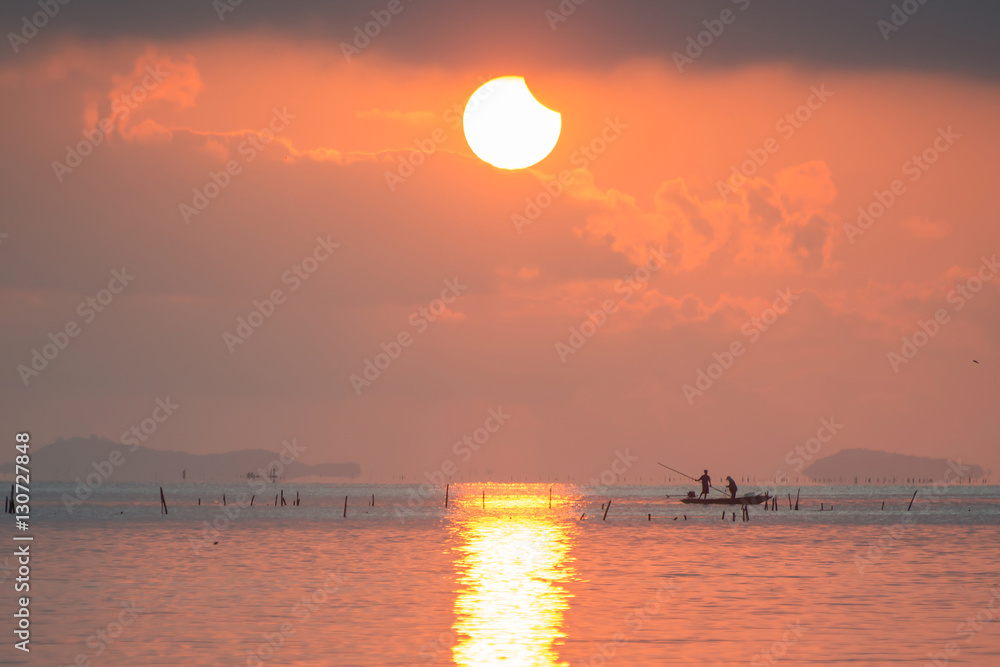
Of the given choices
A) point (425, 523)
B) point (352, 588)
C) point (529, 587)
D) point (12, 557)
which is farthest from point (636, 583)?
point (425, 523)

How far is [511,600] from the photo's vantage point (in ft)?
108

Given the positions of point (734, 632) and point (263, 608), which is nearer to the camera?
point (734, 632)

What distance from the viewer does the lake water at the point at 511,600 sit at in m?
24.6

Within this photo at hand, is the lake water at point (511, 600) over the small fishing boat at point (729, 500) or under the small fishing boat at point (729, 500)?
under

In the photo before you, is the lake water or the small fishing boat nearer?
the lake water

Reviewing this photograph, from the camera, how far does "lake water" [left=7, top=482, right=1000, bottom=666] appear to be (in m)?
24.6

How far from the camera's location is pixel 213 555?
163ft

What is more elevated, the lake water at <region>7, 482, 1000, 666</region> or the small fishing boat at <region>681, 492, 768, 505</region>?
the small fishing boat at <region>681, 492, 768, 505</region>

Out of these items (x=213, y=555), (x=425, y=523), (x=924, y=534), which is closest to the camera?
(x=213, y=555)

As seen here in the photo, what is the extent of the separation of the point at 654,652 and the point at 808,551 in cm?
3013

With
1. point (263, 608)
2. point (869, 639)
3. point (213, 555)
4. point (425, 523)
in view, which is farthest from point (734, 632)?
point (425, 523)

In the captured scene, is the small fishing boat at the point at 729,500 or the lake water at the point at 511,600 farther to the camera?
the small fishing boat at the point at 729,500

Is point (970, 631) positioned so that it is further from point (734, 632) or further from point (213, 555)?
point (213, 555)

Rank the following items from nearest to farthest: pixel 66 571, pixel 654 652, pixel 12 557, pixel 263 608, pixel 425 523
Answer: pixel 654 652, pixel 263 608, pixel 66 571, pixel 12 557, pixel 425 523
